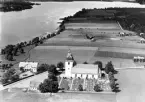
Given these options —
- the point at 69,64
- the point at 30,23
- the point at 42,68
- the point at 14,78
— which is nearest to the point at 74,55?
the point at 42,68

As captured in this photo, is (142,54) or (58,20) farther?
(58,20)

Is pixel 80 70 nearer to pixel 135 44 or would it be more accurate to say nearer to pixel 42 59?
pixel 42 59

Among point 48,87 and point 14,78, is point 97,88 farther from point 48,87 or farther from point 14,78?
point 14,78

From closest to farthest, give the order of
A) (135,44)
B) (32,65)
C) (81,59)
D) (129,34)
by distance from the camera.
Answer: (32,65) → (81,59) → (135,44) → (129,34)

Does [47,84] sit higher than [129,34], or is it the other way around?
[129,34]

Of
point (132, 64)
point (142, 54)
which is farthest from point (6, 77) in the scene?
point (142, 54)

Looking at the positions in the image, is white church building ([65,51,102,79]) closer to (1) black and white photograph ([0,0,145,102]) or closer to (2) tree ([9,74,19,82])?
(1) black and white photograph ([0,0,145,102])

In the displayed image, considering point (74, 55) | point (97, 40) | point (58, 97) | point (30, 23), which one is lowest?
point (58, 97)

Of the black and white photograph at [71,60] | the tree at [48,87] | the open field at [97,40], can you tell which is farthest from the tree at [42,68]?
the open field at [97,40]
